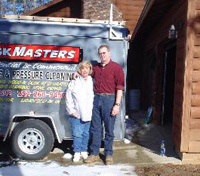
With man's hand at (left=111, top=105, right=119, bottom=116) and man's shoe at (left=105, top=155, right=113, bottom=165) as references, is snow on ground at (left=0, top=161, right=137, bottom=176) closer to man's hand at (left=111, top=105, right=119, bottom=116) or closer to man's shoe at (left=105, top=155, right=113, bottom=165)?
man's shoe at (left=105, top=155, right=113, bottom=165)

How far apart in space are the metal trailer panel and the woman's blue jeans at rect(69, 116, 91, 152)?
0.25 metres

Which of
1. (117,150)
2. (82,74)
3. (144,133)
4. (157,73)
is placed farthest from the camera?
(157,73)

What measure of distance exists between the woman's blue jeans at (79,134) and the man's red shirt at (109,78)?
2.21 feet

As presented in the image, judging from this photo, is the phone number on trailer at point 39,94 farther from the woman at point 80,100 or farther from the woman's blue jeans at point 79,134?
the woman's blue jeans at point 79,134

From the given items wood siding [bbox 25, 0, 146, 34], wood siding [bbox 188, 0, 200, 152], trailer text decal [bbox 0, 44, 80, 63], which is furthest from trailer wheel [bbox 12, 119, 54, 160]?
wood siding [bbox 25, 0, 146, 34]

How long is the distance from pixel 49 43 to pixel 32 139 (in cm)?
178

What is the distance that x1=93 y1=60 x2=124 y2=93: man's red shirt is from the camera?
5.02m

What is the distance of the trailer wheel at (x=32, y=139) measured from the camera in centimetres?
524

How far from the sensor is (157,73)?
29.9ft

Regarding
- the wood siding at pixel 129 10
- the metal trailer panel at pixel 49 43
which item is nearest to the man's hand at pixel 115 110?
the metal trailer panel at pixel 49 43

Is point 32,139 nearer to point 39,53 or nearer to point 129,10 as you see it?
point 39,53

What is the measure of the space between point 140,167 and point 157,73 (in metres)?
4.55

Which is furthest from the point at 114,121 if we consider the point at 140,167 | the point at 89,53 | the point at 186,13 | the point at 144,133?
the point at 144,133

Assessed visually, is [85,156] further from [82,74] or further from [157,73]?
[157,73]
